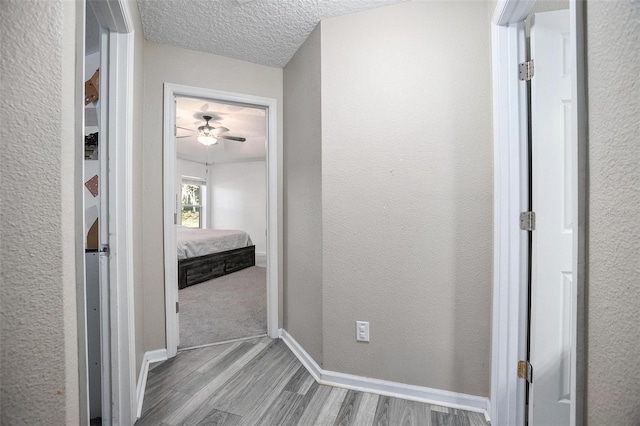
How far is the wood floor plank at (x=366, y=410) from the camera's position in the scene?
145 cm

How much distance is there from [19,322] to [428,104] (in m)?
1.80

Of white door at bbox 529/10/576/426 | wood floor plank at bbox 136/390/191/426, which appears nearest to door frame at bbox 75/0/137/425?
wood floor plank at bbox 136/390/191/426

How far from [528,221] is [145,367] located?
2.46 metres

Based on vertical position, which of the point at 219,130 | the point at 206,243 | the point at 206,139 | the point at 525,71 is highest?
the point at 219,130

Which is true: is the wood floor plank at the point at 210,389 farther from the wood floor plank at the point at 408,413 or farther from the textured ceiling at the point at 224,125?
the textured ceiling at the point at 224,125

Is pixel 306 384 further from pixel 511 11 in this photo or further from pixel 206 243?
pixel 206 243

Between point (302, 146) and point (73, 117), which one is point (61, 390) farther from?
point (302, 146)

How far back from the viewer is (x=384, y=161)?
5.47 ft

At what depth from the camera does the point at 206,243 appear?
4590 mm

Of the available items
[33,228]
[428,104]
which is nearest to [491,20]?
[428,104]

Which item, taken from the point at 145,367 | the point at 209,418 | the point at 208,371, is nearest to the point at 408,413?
the point at 209,418

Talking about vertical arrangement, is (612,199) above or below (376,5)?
below

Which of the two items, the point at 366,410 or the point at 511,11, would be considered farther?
the point at 366,410

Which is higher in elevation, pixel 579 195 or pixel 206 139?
pixel 206 139
